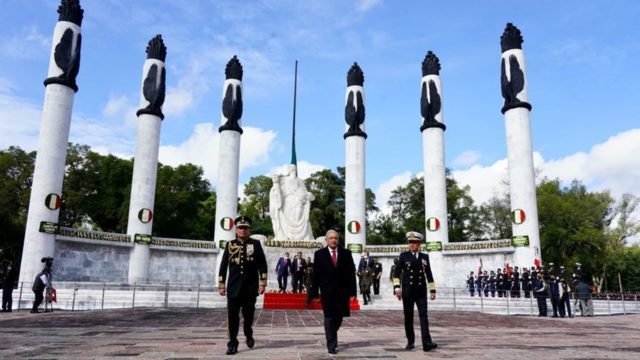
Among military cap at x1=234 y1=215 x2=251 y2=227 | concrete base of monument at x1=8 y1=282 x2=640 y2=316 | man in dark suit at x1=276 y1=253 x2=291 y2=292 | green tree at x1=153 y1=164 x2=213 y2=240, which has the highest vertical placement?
green tree at x1=153 y1=164 x2=213 y2=240

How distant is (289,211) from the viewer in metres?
28.8

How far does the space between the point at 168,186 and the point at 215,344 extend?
39.2 meters

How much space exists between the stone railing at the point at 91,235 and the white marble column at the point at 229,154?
225 inches

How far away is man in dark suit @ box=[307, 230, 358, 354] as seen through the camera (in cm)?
610

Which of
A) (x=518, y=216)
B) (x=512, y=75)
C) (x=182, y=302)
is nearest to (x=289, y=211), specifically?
(x=182, y=302)

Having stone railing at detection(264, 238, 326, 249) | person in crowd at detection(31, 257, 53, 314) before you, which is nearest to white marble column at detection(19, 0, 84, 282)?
person in crowd at detection(31, 257, 53, 314)

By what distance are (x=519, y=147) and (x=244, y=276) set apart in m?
24.1

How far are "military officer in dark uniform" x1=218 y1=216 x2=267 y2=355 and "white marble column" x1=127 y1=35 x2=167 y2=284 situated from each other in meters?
21.1

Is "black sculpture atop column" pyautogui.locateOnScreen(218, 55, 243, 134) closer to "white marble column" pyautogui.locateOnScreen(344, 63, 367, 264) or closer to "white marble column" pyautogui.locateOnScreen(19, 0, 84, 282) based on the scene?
"white marble column" pyautogui.locateOnScreen(344, 63, 367, 264)

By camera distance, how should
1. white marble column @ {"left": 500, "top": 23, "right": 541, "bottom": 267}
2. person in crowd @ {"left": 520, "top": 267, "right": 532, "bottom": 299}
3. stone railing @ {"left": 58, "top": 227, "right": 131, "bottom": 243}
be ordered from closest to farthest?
person in crowd @ {"left": 520, "top": 267, "right": 532, "bottom": 299} → stone railing @ {"left": 58, "top": 227, "right": 131, "bottom": 243} → white marble column @ {"left": 500, "top": 23, "right": 541, "bottom": 267}

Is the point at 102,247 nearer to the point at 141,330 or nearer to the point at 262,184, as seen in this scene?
the point at 141,330

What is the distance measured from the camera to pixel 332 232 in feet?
20.4

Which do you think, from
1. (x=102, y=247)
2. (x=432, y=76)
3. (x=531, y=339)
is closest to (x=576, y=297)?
(x=531, y=339)

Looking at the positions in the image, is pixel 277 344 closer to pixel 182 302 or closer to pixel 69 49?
pixel 182 302
